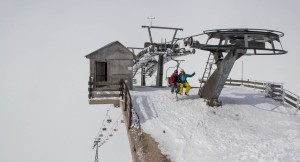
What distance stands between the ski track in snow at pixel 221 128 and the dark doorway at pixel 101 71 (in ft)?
10.6

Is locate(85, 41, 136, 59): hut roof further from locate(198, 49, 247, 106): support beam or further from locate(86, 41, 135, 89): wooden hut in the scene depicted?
locate(198, 49, 247, 106): support beam

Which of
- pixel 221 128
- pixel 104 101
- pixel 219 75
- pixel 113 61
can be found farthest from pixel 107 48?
pixel 221 128

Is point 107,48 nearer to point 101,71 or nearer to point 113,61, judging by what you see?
point 113,61

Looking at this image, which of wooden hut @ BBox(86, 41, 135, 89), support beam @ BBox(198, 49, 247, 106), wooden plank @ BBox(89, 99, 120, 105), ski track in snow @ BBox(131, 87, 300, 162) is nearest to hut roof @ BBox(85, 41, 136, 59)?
wooden hut @ BBox(86, 41, 135, 89)

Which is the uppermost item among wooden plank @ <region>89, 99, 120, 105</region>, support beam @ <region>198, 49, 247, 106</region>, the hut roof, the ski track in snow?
the hut roof

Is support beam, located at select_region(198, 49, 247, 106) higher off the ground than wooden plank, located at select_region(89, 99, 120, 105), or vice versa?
support beam, located at select_region(198, 49, 247, 106)

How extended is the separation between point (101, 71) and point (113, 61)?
48.0 inches

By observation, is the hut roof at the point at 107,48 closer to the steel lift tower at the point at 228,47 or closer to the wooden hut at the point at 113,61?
the wooden hut at the point at 113,61

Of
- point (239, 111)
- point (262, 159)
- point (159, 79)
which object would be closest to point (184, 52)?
point (159, 79)

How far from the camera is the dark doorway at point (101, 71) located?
764 inches

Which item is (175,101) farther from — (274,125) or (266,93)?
(266,93)

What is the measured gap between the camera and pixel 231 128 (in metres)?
13.0

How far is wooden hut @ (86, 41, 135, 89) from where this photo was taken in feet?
62.1

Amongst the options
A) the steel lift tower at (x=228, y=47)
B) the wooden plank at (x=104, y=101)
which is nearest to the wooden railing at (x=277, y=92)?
the steel lift tower at (x=228, y=47)
